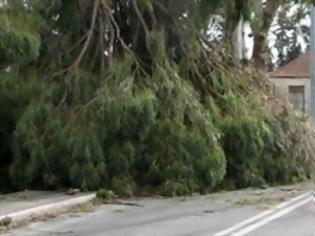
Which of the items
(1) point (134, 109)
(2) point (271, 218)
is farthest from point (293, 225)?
(1) point (134, 109)

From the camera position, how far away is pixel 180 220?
15383mm

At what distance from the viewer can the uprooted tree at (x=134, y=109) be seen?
19844 mm

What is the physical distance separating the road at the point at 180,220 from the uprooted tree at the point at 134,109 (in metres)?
1.60

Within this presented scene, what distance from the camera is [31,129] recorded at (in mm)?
20047

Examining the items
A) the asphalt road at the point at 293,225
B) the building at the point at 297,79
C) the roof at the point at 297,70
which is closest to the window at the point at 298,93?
the building at the point at 297,79

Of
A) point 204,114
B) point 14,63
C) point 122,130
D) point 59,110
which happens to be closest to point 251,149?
point 204,114

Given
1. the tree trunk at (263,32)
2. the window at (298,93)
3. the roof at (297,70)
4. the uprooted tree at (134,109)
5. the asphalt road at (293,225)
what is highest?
the roof at (297,70)

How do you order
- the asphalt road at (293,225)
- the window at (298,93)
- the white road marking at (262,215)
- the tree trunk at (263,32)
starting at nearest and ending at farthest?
the asphalt road at (293,225) → the white road marking at (262,215) → the tree trunk at (263,32) → the window at (298,93)

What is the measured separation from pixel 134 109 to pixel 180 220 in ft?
15.6

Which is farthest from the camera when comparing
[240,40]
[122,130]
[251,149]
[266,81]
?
[240,40]

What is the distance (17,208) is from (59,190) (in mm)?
3967

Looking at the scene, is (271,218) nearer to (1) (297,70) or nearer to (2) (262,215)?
(2) (262,215)

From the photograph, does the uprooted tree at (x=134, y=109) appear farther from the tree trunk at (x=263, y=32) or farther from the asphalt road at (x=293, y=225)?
the tree trunk at (x=263, y=32)

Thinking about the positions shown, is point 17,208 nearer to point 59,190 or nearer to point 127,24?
point 59,190
